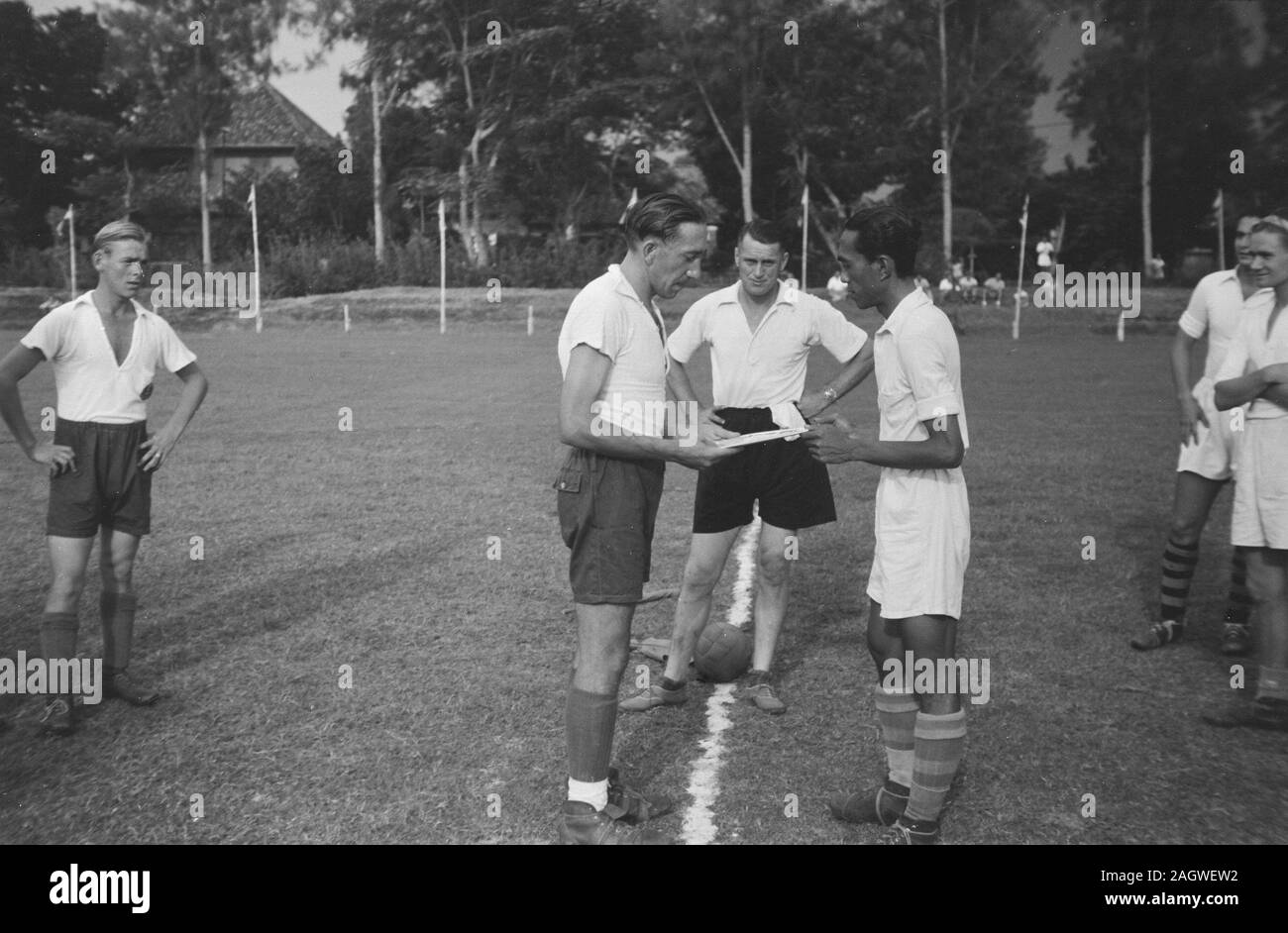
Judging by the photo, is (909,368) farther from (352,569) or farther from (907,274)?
(352,569)

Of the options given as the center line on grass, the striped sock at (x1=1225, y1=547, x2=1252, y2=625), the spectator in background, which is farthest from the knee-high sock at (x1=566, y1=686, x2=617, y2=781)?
the spectator in background

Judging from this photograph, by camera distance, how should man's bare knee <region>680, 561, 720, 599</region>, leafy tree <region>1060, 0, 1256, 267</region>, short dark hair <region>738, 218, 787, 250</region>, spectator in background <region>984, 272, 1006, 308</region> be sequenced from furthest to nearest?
spectator in background <region>984, 272, 1006, 308</region>, leafy tree <region>1060, 0, 1256, 267</region>, man's bare knee <region>680, 561, 720, 599</region>, short dark hair <region>738, 218, 787, 250</region>

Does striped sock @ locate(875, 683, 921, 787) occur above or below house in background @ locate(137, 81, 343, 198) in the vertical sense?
below

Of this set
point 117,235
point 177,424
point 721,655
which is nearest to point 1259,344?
point 721,655

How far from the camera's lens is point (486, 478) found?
11.4 meters

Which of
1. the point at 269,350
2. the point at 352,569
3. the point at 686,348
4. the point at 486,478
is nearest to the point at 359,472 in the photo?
the point at 486,478

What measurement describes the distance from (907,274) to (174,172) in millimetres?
36907

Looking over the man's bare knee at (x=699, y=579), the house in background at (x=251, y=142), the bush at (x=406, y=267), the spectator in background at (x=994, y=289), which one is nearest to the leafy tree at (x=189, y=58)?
the house in background at (x=251, y=142)

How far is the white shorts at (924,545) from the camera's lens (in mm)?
3697

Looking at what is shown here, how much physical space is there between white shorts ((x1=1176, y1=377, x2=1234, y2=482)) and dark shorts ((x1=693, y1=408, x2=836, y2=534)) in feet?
7.18

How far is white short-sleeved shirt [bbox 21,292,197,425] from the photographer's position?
4.82 meters

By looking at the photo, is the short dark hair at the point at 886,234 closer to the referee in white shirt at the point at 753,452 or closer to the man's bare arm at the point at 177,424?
the referee in white shirt at the point at 753,452

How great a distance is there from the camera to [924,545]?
3.71m

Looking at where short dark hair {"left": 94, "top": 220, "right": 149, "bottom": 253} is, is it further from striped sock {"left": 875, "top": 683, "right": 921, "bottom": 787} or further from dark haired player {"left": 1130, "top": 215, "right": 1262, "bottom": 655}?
dark haired player {"left": 1130, "top": 215, "right": 1262, "bottom": 655}
